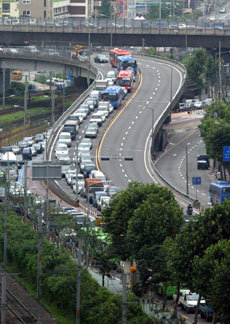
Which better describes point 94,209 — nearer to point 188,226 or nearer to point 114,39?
point 188,226

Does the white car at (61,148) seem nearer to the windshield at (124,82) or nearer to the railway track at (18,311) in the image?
the windshield at (124,82)

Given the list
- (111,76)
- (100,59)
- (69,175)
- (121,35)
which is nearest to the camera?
(69,175)

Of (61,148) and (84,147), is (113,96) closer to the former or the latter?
(84,147)

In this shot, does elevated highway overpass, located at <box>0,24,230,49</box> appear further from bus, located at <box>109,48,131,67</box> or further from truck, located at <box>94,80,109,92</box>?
truck, located at <box>94,80,109,92</box>

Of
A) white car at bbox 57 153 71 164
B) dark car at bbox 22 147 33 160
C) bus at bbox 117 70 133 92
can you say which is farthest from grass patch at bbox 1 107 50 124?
white car at bbox 57 153 71 164

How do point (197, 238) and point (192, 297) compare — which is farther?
point (192, 297)

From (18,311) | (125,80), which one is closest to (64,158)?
(125,80)

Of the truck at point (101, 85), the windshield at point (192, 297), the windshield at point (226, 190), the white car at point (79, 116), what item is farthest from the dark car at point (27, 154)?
the windshield at point (192, 297)

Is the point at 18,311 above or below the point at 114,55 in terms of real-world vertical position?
below
